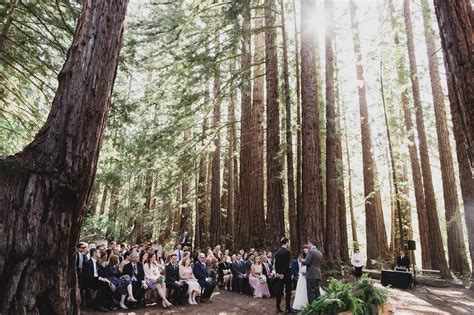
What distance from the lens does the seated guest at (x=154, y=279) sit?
29.0 ft

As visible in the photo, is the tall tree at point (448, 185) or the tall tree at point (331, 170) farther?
the tall tree at point (448, 185)

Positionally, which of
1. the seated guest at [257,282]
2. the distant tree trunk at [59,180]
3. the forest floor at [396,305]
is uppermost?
the distant tree trunk at [59,180]

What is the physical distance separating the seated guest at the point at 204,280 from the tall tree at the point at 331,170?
4.07 metres

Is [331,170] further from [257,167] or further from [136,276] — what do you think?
[136,276]

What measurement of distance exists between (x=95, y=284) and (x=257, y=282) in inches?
210

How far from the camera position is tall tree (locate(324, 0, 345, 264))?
39.5 ft

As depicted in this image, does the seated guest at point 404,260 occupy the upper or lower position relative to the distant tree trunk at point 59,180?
lower

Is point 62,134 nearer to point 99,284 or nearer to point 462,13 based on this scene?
point 462,13

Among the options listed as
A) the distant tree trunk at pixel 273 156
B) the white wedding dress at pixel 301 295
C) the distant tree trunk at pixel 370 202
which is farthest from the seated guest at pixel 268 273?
the distant tree trunk at pixel 370 202

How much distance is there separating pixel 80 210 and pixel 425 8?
15004 millimetres

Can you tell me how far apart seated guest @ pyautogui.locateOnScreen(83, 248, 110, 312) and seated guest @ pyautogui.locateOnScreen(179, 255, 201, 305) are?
2.32m

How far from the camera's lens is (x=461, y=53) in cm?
309

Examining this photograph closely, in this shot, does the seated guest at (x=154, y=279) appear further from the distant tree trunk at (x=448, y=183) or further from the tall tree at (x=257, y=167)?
the distant tree trunk at (x=448, y=183)

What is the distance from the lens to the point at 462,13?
3141 mm
